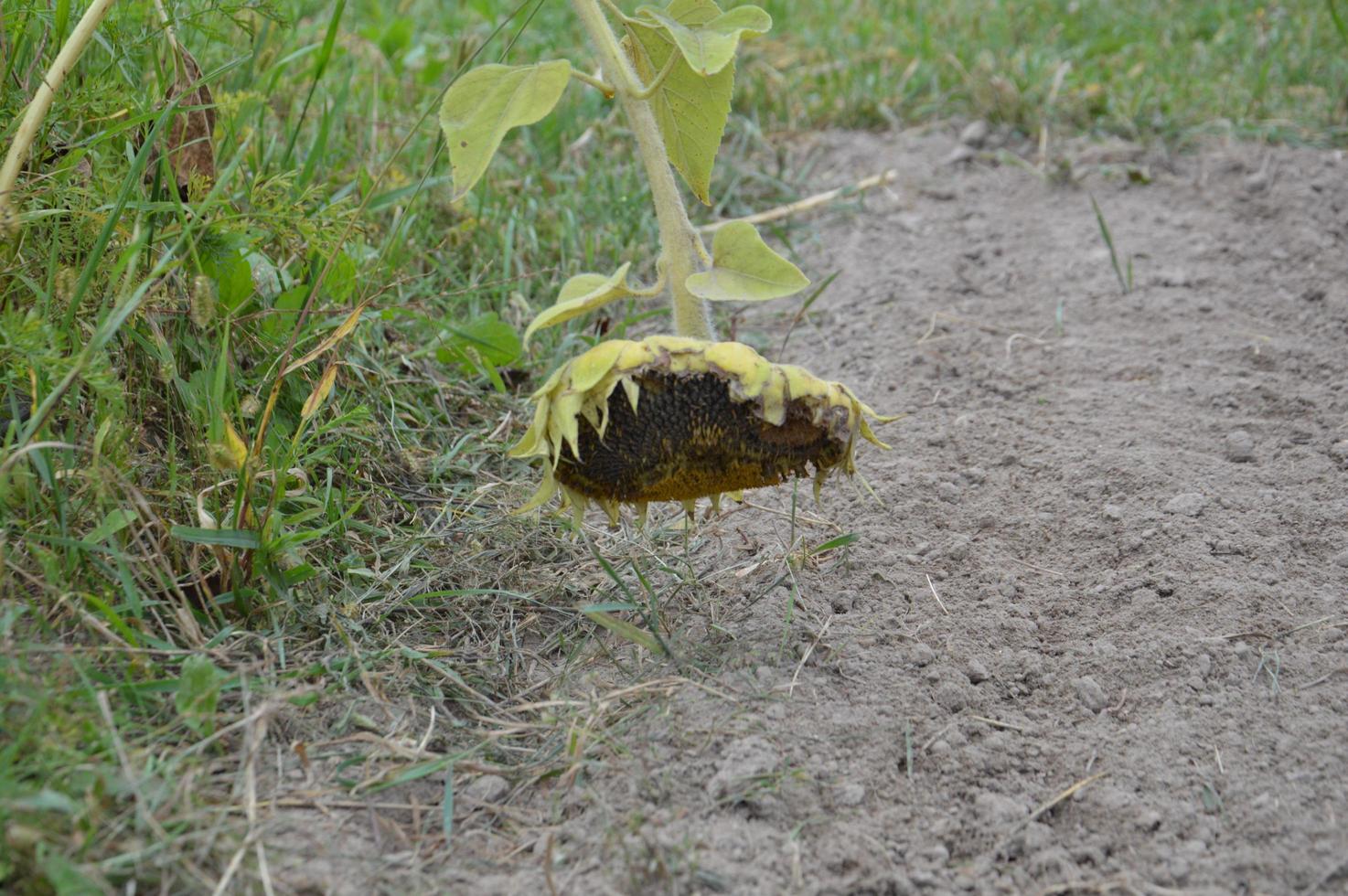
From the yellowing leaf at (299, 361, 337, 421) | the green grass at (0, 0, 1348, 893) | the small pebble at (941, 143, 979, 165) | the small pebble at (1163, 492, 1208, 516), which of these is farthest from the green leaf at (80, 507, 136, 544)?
the small pebble at (941, 143, 979, 165)

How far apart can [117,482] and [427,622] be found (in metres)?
0.46

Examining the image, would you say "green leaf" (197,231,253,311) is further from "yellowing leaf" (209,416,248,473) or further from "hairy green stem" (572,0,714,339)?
"hairy green stem" (572,0,714,339)

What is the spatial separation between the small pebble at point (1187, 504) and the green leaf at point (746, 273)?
79 cm

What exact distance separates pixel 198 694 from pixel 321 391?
1.83ft

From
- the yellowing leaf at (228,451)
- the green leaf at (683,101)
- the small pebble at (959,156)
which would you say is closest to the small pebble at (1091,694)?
the green leaf at (683,101)

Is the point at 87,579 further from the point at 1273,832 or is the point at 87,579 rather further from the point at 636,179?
the point at 636,179

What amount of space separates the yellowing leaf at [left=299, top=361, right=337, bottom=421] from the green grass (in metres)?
0.04

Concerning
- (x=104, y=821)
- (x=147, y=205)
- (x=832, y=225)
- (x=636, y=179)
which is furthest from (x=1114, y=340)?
(x=104, y=821)

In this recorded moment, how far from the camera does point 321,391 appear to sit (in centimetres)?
186

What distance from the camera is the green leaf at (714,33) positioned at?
1595 millimetres

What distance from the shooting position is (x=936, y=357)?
2562 mm

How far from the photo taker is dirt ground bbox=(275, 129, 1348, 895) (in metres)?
1.39

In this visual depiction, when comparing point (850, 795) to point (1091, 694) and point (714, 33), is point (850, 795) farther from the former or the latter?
point (714, 33)

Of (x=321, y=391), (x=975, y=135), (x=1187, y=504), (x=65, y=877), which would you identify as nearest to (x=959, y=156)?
(x=975, y=135)
